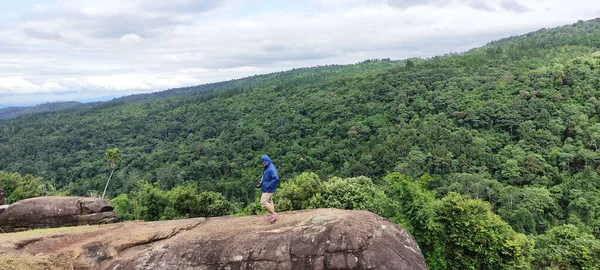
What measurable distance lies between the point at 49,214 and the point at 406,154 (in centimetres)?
6425

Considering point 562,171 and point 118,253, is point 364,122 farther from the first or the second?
point 118,253

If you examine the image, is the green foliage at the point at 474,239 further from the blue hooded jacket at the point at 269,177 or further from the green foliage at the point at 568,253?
the blue hooded jacket at the point at 269,177

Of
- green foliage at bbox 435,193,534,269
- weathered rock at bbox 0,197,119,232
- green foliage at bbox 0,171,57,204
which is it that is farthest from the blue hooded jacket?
green foliage at bbox 0,171,57,204

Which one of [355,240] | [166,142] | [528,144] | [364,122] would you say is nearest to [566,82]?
[528,144]

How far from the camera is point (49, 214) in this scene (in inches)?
675

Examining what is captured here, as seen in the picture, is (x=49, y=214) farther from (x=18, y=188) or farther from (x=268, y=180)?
(x=18, y=188)

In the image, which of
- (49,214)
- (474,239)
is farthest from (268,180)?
(474,239)

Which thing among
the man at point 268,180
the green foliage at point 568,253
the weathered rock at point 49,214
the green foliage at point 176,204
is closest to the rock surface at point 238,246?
the man at point 268,180

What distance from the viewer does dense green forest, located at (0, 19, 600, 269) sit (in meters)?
23.8

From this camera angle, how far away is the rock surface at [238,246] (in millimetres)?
10227

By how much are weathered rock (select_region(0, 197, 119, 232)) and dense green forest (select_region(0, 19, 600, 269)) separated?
14.5 meters

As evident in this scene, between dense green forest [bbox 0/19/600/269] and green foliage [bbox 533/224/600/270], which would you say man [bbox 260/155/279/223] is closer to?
dense green forest [bbox 0/19/600/269]

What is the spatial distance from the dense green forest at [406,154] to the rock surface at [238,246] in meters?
11.6

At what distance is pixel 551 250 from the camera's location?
27.3 meters
